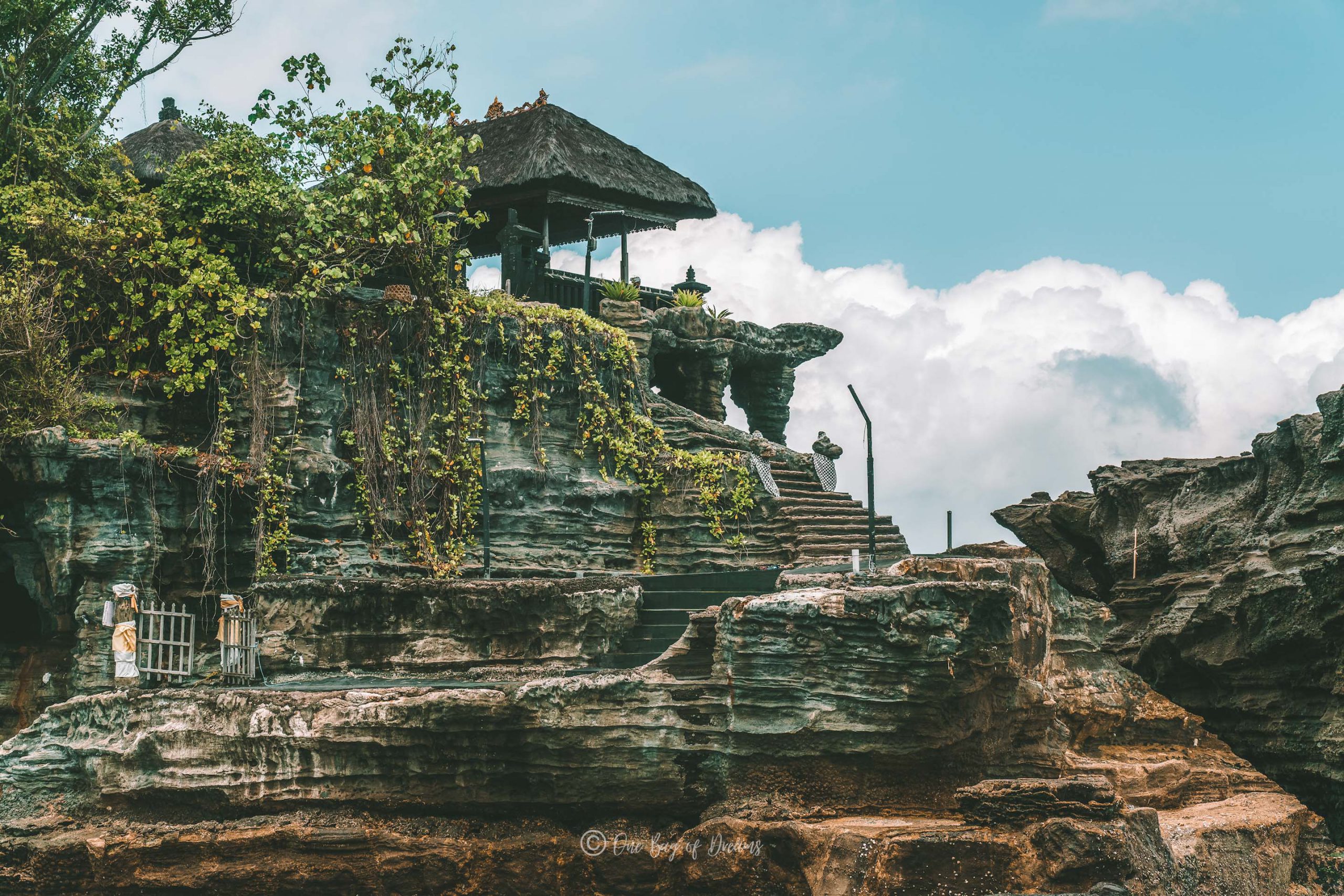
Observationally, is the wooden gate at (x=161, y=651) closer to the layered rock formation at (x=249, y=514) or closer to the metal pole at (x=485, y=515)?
the layered rock formation at (x=249, y=514)

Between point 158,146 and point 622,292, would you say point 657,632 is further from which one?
point 158,146

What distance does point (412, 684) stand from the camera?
1181 centimetres

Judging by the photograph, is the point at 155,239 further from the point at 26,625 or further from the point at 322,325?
the point at 26,625

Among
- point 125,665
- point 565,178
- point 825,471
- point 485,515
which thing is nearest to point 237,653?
point 125,665

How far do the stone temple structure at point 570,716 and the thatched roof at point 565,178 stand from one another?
640 cm

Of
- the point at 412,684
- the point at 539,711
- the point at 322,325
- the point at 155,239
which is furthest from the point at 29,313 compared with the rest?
the point at 539,711

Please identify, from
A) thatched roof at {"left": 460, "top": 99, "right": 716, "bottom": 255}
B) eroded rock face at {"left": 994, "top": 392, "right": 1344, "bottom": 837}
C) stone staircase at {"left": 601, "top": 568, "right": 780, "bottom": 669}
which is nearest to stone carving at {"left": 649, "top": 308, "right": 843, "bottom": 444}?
thatched roof at {"left": 460, "top": 99, "right": 716, "bottom": 255}

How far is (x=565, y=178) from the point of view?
71.9ft

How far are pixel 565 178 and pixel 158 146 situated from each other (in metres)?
6.57

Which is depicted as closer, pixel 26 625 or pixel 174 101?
pixel 26 625

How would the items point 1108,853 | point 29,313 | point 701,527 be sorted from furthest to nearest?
point 701,527 → point 29,313 → point 1108,853

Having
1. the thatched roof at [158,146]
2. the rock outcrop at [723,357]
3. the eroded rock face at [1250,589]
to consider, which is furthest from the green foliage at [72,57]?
the eroded rock face at [1250,589]

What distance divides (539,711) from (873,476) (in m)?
4.18

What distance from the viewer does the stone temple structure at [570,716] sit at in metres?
10.7
